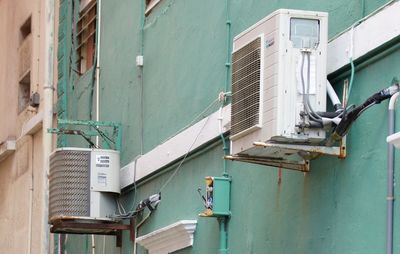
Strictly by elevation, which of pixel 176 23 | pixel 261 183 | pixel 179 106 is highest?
pixel 176 23

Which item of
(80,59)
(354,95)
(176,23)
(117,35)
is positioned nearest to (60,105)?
(80,59)

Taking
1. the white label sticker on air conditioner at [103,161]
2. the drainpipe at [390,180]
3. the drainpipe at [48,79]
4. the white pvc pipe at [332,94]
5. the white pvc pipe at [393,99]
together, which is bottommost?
the drainpipe at [390,180]

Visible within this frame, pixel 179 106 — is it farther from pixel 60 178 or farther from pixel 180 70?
pixel 60 178

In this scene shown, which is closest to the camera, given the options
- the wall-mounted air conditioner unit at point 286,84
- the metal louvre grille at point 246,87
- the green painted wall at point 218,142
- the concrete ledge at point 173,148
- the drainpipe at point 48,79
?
the green painted wall at point 218,142

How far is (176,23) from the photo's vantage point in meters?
10.8

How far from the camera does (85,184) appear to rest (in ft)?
37.5

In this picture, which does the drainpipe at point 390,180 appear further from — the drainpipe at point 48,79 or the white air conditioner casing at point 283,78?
the drainpipe at point 48,79

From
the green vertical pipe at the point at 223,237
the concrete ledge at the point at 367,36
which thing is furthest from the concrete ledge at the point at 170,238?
the concrete ledge at the point at 367,36

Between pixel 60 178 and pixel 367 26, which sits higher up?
pixel 367 26

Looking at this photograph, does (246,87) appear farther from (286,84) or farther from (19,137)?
(19,137)

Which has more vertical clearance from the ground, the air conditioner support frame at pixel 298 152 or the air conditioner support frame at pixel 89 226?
the air conditioner support frame at pixel 298 152

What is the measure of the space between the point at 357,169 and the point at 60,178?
5034 mm

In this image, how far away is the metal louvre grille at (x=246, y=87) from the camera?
743cm

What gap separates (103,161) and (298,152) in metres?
4.39
